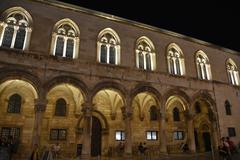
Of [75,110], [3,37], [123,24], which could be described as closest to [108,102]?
[75,110]

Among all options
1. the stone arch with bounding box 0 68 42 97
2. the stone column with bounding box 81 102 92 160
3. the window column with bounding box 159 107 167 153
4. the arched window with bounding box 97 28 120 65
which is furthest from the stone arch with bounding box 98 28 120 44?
the window column with bounding box 159 107 167 153

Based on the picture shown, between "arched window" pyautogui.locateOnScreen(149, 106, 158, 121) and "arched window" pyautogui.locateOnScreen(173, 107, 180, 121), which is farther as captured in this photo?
"arched window" pyautogui.locateOnScreen(173, 107, 180, 121)

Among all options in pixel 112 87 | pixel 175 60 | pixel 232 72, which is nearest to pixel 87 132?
pixel 112 87

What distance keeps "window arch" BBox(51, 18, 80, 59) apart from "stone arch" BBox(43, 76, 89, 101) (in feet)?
6.37

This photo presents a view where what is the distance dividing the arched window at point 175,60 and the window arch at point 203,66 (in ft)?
6.93

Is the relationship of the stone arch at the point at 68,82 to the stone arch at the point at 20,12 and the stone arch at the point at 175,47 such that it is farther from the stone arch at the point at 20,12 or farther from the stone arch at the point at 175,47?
the stone arch at the point at 175,47

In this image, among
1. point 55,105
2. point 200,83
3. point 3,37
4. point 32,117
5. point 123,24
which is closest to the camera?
point 3,37

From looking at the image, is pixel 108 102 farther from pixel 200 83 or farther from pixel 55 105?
pixel 200 83

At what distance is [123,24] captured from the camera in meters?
17.4

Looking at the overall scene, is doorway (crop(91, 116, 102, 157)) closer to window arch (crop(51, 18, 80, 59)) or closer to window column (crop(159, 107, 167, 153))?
window column (crop(159, 107, 167, 153))

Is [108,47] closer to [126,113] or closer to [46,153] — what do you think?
[126,113]

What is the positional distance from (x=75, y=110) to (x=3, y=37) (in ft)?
24.2

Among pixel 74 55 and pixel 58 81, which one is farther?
pixel 74 55

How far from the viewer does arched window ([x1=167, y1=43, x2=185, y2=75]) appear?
18.6 metres
